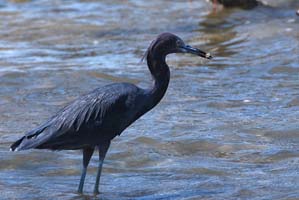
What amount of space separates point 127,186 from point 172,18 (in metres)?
8.70

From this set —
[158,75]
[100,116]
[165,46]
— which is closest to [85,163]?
[100,116]

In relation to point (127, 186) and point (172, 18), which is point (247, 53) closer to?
point (172, 18)

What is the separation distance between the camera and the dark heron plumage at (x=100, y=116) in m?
7.46

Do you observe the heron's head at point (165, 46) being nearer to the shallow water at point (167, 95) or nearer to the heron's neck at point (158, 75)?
the heron's neck at point (158, 75)

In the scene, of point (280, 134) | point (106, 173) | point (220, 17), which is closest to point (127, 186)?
point (106, 173)

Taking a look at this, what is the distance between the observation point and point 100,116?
24.9 feet

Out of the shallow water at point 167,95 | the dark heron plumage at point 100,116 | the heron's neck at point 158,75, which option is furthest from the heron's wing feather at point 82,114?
the shallow water at point 167,95

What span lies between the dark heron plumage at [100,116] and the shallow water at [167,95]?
455 mm

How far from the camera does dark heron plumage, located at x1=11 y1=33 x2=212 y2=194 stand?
746cm

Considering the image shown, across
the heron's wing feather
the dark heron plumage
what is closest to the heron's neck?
the dark heron plumage

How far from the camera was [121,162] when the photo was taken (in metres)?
8.66

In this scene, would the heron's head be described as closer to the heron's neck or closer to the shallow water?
the heron's neck

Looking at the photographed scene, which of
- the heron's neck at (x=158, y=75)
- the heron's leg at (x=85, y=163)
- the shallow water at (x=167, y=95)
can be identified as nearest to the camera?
the heron's leg at (x=85, y=163)

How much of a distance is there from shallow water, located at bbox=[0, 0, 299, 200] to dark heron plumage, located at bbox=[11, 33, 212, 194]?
17.9 inches
